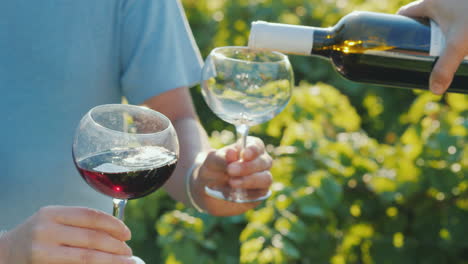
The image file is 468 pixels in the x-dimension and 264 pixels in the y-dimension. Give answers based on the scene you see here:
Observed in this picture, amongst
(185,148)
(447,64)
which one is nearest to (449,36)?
(447,64)

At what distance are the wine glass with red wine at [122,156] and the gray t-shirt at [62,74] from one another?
24.3 inches

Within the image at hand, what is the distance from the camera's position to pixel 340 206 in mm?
2740

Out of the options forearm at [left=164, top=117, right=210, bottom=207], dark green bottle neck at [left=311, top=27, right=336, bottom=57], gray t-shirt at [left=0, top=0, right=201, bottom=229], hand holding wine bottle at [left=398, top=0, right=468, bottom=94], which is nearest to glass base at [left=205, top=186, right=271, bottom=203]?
forearm at [left=164, top=117, right=210, bottom=207]

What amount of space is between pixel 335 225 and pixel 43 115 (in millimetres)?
1385

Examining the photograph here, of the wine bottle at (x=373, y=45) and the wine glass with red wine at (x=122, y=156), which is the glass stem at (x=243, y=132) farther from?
the wine glass with red wine at (x=122, y=156)

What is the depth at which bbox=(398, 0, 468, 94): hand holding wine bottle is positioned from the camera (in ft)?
4.80

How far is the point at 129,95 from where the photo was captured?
2.10 m

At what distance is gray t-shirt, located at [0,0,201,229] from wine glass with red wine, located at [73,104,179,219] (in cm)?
62

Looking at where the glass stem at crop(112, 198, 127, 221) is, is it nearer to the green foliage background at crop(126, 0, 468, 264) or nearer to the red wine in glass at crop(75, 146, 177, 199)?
the red wine in glass at crop(75, 146, 177, 199)

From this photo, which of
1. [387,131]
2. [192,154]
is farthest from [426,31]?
[387,131]

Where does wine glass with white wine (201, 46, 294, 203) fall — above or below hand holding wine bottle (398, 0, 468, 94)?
below

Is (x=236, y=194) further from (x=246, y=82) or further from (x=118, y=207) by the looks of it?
(x=118, y=207)

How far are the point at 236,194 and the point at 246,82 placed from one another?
35 centimetres

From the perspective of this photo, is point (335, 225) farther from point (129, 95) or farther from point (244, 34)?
point (244, 34)
